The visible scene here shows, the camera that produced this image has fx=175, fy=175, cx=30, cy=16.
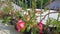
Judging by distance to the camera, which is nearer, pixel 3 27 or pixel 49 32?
pixel 49 32

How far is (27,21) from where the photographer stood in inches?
51.2

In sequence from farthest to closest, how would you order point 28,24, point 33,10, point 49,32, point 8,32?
1. point 8,32
2. point 49,32
3. point 33,10
4. point 28,24

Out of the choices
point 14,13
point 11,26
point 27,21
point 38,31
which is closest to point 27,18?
point 27,21

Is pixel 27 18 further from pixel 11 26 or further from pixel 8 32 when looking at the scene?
pixel 11 26

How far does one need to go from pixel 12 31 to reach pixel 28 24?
24.7 inches

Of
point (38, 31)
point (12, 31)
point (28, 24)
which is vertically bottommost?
point (12, 31)

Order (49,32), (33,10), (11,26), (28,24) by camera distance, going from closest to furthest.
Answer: (28,24) → (33,10) → (49,32) → (11,26)

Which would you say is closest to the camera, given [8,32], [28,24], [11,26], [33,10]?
[28,24]

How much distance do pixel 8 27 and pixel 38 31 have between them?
0.60 meters

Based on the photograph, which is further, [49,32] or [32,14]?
[49,32]

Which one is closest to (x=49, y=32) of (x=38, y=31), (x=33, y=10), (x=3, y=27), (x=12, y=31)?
(x=38, y=31)

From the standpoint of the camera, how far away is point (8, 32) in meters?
1.82

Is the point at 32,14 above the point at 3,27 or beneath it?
above

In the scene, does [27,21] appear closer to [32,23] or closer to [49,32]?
[32,23]
